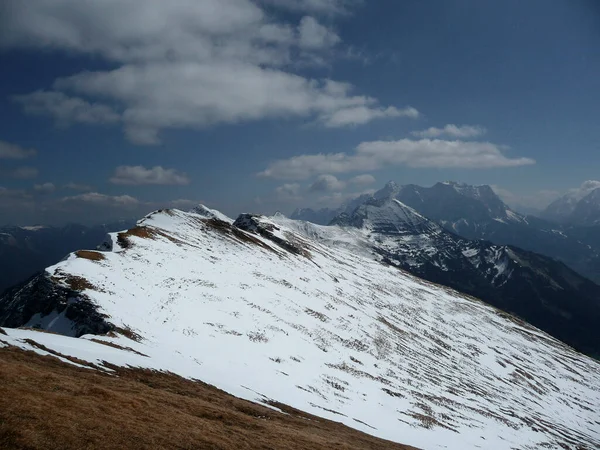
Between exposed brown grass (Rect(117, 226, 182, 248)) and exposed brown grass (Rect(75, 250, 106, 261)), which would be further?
exposed brown grass (Rect(117, 226, 182, 248))

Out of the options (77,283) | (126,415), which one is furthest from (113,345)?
(126,415)

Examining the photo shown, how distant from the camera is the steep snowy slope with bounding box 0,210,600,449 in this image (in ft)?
139

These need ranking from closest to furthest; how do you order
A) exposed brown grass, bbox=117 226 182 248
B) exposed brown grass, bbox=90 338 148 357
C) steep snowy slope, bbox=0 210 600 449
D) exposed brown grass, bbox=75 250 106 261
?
exposed brown grass, bbox=90 338 148 357
steep snowy slope, bbox=0 210 600 449
exposed brown grass, bbox=75 250 106 261
exposed brown grass, bbox=117 226 182 248

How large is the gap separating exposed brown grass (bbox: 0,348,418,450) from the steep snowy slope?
489 centimetres

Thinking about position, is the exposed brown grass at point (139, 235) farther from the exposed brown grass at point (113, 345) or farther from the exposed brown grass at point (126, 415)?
the exposed brown grass at point (126, 415)

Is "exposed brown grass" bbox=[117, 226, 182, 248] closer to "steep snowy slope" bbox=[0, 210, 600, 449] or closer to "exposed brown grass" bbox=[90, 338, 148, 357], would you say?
"steep snowy slope" bbox=[0, 210, 600, 449]

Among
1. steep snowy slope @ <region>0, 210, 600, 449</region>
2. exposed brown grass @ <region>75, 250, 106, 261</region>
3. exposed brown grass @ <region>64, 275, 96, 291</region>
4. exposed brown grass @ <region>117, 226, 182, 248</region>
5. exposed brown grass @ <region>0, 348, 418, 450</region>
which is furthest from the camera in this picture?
exposed brown grass @ <region>117, 226, 182, 248</region>

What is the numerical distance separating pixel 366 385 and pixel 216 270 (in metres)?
39.0

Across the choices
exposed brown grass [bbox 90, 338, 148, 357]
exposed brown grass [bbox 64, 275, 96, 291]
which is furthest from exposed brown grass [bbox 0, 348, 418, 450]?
exposed brown grass [bbox 64, 275, 96, 291]

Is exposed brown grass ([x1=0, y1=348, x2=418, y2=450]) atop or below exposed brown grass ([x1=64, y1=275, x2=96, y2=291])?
below

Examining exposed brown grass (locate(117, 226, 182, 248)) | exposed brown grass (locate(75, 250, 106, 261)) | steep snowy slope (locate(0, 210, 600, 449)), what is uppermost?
exposed brown grass (locate(117, 226, 182, 248))

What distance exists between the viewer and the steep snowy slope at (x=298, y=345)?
4238 cm

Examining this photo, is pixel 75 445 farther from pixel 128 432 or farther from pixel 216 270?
pixel 216 270

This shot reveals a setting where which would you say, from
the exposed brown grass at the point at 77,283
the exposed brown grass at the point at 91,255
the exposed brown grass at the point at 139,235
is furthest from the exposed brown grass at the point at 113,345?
the exposed brown grass at the point at 139,235
